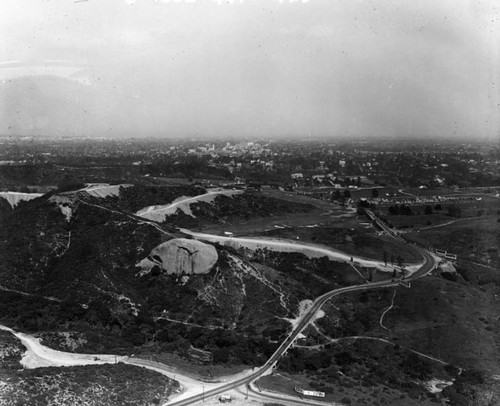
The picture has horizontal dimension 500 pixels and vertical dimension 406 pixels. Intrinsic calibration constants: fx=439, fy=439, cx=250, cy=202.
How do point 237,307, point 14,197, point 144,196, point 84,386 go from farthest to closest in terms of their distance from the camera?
point 144,196, point 14,197, point 237,307, point 84,386

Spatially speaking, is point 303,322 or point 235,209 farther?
point 235,209

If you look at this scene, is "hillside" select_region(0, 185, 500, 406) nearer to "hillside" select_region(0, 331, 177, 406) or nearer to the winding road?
"hillside" select_region(0, 331, 177, 406)

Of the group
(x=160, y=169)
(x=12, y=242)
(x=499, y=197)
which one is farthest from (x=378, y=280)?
(x=160, y=169)

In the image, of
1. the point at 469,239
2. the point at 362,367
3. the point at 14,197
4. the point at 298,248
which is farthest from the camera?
the point at 14,197

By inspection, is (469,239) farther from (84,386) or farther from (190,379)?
(84,386)

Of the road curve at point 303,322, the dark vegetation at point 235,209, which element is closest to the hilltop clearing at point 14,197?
the dark vegetation at point 235,209

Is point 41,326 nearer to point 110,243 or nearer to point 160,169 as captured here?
point 110,243

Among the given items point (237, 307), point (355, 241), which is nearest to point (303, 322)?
point (237, 307)

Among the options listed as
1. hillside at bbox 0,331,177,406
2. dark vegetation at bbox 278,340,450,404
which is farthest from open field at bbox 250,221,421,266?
hillside at bbox 0,331,177,406
